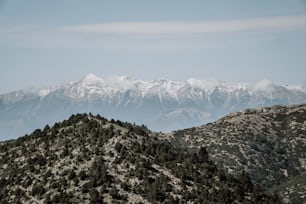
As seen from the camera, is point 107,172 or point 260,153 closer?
point 107,172

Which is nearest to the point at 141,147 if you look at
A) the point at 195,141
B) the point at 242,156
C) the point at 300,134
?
the point at 242,156

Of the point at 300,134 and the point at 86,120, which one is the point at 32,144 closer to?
the point at 86,120

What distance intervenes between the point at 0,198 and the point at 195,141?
130992mm

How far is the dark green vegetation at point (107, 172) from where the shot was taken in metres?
65.2

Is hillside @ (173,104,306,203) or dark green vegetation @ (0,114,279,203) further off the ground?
dark green vegetation @ (0,114,279,203)

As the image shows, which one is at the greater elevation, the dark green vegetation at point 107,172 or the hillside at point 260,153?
the dark green vegetation at point 107,172

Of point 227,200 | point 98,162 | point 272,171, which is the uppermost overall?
point 98,162

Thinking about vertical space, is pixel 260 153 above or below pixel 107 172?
below

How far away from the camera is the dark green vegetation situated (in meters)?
→ 65.2

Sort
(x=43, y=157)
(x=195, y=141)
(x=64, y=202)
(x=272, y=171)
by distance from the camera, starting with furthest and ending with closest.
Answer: (x=195, y=141) → (x=272, y=171) → (x=43, y=157) → (x=64, y=202)

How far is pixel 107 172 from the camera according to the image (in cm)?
6838

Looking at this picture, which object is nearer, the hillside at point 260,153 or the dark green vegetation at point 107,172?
the dark green vegetation at point 107,172

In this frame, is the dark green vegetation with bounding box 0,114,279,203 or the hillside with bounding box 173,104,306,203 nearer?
the dark green vegetation with bounding box 0,114,279,203

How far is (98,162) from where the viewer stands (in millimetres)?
70062
